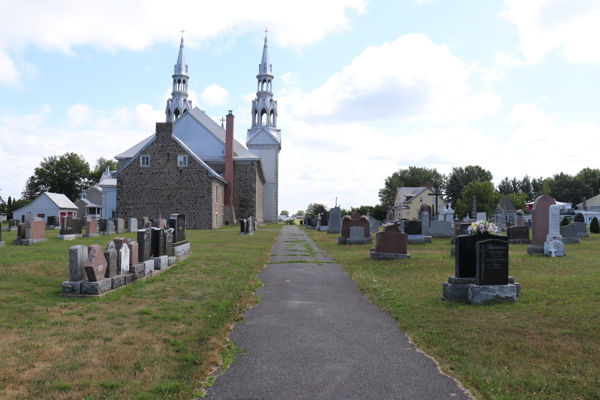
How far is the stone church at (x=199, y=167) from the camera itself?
40531mm

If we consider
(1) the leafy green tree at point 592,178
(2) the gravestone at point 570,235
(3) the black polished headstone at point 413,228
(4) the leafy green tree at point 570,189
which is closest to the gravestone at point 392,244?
(3) the black polished headstone at point 413,228

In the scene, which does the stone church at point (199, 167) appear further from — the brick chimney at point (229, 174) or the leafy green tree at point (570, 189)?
the leafy green tree at point (570, 189)

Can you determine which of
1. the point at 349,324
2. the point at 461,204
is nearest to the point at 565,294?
the point at 349,324

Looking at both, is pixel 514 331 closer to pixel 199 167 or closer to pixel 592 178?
pixel 199 167

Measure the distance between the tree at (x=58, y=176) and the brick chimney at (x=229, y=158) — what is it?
44.7 meters

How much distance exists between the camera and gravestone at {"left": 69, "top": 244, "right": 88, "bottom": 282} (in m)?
8.09

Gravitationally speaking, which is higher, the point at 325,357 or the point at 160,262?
the point at 160,262

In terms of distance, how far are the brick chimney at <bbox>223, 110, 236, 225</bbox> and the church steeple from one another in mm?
19045

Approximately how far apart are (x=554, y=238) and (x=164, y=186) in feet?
108

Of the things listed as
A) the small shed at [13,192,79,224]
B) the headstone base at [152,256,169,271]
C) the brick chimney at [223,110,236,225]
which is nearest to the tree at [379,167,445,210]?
the brick chimney at [223,110,236,225]

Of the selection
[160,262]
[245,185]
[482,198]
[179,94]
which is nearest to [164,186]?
[245,185]

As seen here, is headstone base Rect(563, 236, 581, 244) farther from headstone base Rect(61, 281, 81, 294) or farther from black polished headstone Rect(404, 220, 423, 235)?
headstone base Rect(61, 281, 81, 294)

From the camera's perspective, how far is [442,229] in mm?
28250

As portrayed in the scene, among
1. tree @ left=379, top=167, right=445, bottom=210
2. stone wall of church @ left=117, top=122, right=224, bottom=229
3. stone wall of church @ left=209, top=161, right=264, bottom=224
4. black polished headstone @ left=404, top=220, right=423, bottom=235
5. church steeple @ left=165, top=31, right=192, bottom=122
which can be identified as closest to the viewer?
black polished headstone @ left=404, top=220, right=423, bottom=235
